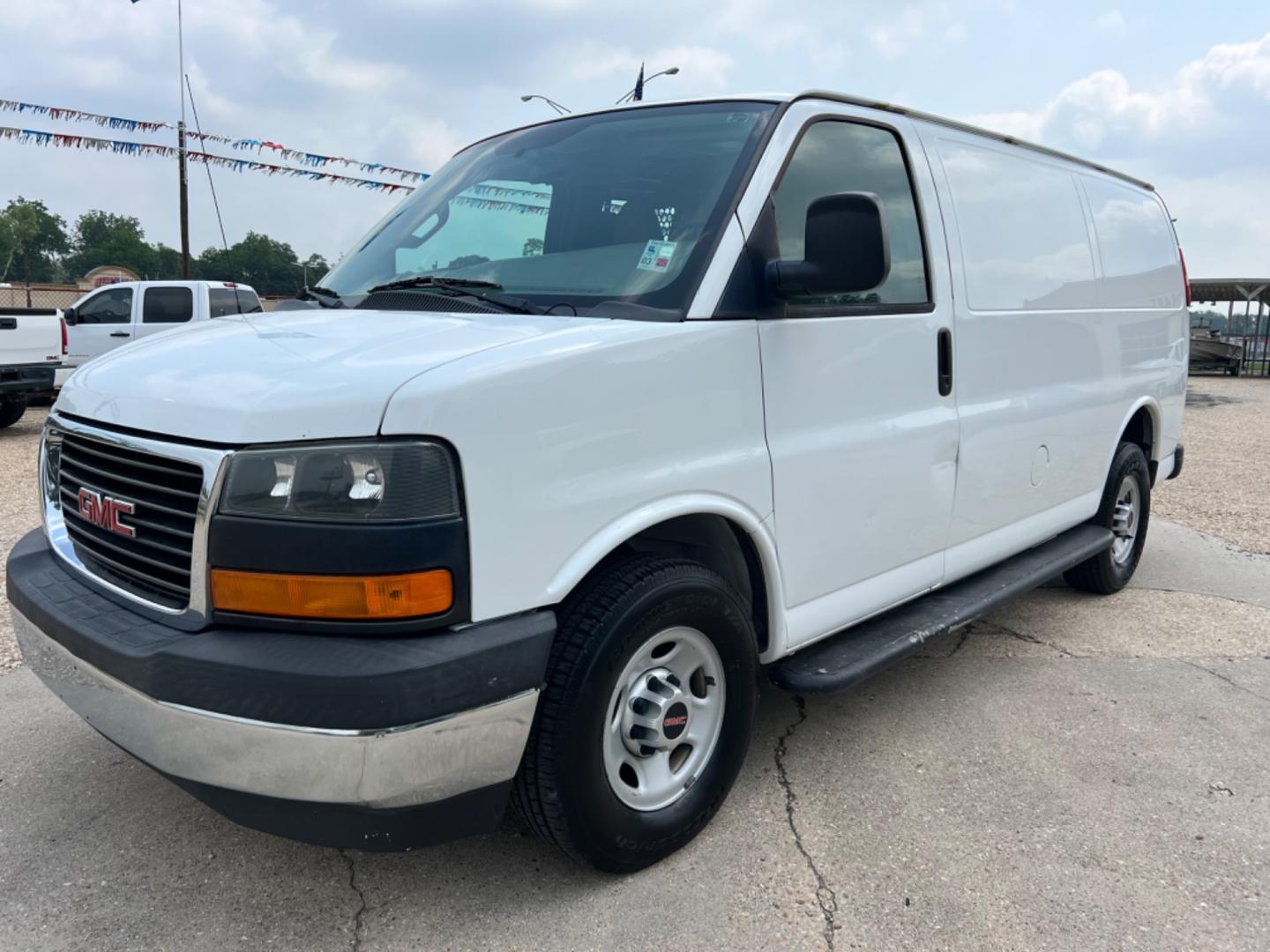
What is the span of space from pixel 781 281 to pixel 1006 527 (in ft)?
6.14

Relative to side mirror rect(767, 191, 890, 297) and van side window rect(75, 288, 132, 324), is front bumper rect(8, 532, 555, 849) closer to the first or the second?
side mirror rect(767, 191, 890, 297)

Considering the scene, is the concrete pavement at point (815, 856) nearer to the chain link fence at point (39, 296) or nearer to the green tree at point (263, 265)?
the green tree at point (263, 265)

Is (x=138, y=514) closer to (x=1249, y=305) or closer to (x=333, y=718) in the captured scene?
(x=333, y=718)

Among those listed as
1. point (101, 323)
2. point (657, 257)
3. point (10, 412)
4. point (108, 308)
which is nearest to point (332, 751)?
point (657, 257)

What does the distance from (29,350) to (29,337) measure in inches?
6.3

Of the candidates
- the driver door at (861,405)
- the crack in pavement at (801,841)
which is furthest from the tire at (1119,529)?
the crack in pavement at (801,841)

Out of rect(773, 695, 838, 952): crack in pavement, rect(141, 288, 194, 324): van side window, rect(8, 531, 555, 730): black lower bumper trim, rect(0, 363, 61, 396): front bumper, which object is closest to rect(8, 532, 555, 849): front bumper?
rect(8, 531, 555, 730): black lower bumper trim

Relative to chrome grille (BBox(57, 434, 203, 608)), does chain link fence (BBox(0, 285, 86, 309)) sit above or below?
above

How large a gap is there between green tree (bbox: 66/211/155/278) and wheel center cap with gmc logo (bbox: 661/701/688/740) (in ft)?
141

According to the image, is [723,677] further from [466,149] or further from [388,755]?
[466,149]

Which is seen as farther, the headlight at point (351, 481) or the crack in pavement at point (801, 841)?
the crack in pavement at point (801, 841)

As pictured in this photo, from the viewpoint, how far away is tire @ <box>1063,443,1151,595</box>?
495cm

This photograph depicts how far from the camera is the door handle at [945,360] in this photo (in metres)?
3.38

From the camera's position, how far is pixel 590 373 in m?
2.27
